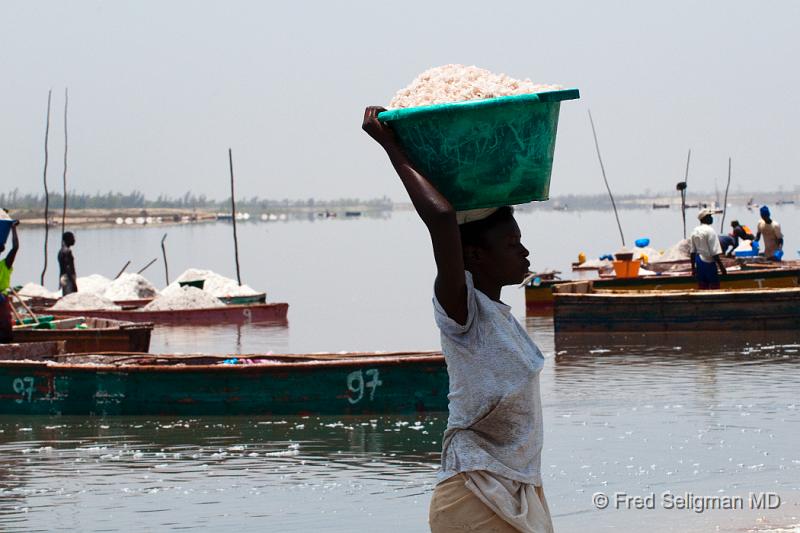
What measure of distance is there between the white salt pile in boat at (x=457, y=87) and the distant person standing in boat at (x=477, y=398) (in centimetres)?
14

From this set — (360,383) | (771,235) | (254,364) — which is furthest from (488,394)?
(771,235)

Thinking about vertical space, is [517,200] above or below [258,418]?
above

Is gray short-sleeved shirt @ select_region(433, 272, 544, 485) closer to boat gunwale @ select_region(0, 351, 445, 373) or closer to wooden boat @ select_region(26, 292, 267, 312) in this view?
boat gunwale @ select_region(0, 351, 445, 373)

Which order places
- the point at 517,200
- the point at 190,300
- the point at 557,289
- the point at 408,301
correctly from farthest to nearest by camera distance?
the point at 408,301 < the point at 190,300 < the point at 557,289 < the point at 517,200

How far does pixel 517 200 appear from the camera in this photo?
300 centimetres

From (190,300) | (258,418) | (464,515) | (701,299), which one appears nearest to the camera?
(464,515)

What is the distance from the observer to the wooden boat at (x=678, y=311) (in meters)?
16.9

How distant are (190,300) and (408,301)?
9.42 metres

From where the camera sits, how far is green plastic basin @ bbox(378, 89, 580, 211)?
2898mm

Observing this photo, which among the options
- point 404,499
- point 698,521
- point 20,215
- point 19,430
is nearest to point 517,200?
point 698,521

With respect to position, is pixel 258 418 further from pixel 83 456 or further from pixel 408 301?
pixel 408 301

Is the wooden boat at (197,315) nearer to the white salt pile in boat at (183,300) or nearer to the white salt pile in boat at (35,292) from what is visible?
the white salt pile in boat at (183,300)

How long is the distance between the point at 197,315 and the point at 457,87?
1946cm

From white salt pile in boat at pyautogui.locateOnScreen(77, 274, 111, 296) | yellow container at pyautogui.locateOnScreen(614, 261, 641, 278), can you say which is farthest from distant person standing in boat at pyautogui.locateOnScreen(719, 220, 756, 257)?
white salt pile in boat at pyautogui.locateOnScreen(77, 274, 111, 296)
